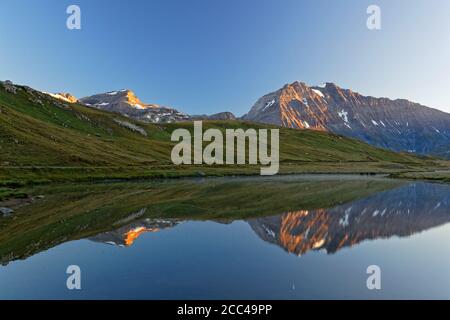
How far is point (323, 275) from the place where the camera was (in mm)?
24234

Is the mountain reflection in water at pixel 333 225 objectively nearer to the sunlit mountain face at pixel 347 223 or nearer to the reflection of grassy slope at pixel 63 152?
the sunlit mountain face at pixel 347 223

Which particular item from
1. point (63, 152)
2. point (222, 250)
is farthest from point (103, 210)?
point (63, 152)

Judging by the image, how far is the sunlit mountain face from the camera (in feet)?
116

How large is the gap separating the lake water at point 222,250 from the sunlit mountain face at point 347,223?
134 mm

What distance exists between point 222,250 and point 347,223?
18982 mm

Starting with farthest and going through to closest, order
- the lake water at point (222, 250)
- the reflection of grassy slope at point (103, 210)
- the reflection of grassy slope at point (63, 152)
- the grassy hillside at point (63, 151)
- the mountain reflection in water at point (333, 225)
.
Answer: the grassy hillside at point (63, 151), the reflection of grassy slope at point (63, 152), the reflection of grassy slope at point (103, 210), the mountain reflection in water at point (333, 225), the lake water at point (222, 250)

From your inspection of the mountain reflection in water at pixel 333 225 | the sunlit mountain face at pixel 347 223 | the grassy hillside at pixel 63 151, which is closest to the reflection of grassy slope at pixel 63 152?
the grassy hillside at pixel 63 151

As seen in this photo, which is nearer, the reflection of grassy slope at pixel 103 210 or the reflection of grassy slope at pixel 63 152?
the reflection of grassy slope at pixel 103 210

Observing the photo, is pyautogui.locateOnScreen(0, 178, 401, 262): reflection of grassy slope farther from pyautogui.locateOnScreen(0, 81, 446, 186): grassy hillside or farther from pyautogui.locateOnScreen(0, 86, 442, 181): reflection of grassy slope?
pyautogui.locateOnScreen(0, 86, 442, 181): reflection of grassy slope

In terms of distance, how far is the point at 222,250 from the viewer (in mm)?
31938

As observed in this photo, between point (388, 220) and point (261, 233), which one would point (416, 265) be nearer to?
point (261, 233)

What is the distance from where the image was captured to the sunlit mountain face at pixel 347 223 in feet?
116

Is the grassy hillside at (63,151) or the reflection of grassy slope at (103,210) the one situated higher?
the grassy hillside at (63,151)

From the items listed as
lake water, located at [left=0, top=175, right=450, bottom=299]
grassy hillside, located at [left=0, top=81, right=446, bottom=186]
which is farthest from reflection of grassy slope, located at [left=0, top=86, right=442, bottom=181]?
lake water, located at [left=0, top=175, right=450, bottom=299]
